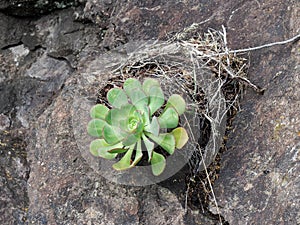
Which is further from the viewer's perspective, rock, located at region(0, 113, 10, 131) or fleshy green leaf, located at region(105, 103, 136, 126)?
rock, located at region(0, 113, 10, 131)

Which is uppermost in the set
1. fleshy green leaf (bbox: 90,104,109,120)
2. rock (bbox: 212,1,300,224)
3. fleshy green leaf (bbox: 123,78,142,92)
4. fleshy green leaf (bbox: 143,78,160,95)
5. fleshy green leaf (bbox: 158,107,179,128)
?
fleshy green leaf (bbox: 123,78,142,92)

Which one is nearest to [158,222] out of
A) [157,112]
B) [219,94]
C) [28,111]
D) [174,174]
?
[174,174]

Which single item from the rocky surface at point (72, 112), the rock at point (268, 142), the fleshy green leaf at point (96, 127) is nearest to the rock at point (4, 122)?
the rocky surface at point (72, 112)

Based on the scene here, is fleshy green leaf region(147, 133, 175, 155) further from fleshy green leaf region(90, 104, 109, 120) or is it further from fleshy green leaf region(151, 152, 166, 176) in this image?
fleshy green leaf region(90, 104, 109, 120)

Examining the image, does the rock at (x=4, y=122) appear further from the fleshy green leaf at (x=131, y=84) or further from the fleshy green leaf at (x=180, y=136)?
the fleshy green leaf at (x=180, y=136)

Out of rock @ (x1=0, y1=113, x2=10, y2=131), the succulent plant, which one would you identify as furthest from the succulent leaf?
rock @ (x1=0, y1=113, x2=10, y2=131)

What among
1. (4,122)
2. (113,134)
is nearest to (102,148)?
(113,134)
